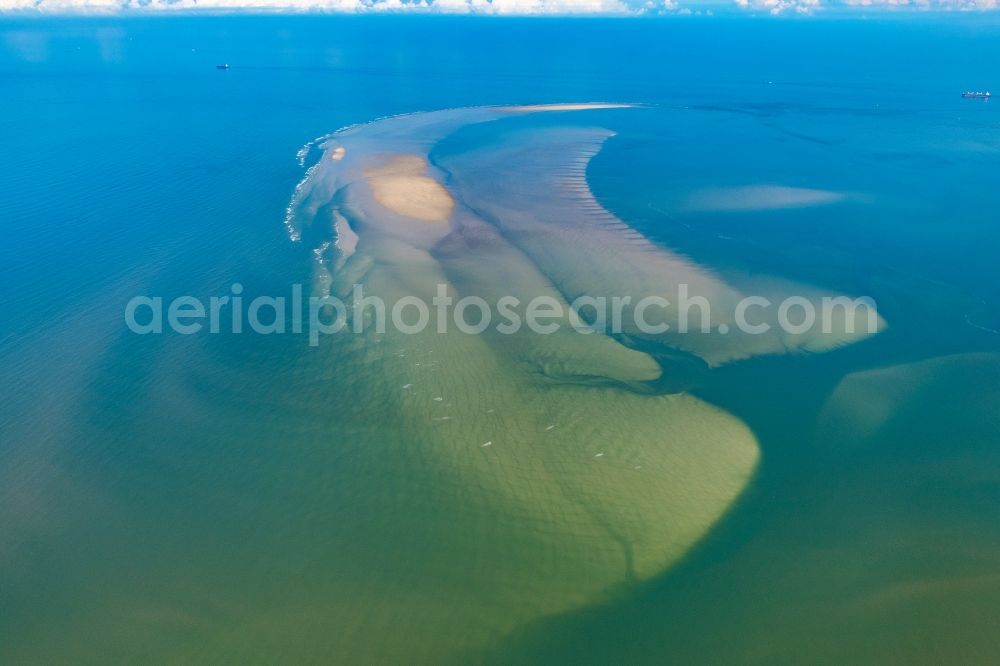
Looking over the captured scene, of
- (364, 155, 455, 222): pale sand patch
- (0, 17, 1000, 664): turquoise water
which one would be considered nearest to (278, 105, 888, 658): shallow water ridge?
(0, 17, 1000, 664): turquoise water

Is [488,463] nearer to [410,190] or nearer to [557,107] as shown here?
[410,190]

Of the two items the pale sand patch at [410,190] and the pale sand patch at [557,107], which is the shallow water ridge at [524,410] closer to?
the pale sand patch at [410,190]

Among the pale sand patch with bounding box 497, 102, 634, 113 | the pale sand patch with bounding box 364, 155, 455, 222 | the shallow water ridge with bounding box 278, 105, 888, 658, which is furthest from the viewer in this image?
the pale sand patch with bounding box 497, 102, 634, 113

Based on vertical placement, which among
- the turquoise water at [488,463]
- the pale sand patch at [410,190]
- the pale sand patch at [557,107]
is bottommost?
the turquoise water at [488,463]

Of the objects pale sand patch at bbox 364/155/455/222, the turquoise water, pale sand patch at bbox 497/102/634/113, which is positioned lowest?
the turquoise water

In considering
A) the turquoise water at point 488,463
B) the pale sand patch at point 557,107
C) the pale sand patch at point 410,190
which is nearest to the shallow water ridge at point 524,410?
the turquoise water at point 488,463

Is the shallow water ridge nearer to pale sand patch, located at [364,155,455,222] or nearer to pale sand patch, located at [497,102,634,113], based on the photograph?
pale sand patch, located at [364,155,455,222]

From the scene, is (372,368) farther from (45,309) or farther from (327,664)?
(45,309)
